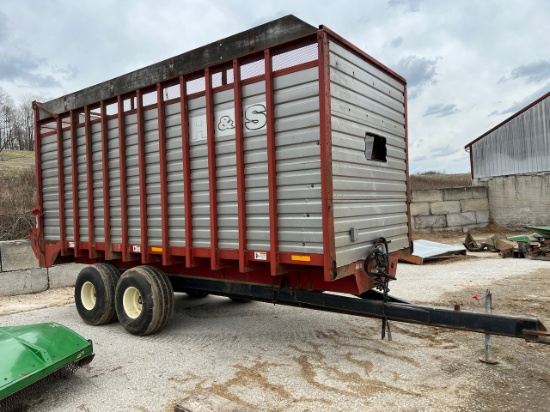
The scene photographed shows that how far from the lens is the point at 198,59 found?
16.6 ft

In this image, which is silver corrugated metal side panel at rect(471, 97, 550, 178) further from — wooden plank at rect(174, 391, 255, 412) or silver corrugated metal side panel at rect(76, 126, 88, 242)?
wooden plank at rect(174, 391, 255, 412)

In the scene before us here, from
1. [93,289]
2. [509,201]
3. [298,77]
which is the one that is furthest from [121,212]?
[509,201]

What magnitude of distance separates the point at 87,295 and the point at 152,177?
2.44m

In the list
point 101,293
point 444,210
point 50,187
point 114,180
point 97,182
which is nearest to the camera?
point 114,180

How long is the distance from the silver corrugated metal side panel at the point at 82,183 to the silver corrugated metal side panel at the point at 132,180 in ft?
Result: 3.54

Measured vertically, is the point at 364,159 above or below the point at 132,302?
above

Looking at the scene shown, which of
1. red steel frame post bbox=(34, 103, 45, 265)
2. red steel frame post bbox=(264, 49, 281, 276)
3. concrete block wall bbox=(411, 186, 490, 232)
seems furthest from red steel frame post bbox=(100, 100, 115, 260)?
concrete block wall bbox=(411, 186, 490, 232)

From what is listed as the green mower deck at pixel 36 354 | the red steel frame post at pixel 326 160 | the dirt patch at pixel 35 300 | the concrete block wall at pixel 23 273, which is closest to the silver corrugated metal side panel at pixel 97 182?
the green mower deck at pixel 36 354

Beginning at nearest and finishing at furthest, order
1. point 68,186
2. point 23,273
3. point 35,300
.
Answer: point 68,186, point 35,300, point 23,273

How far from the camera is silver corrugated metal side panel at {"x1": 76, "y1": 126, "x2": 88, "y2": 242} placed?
21.3 feet

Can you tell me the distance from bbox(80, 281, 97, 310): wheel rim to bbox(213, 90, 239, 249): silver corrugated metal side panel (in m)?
2.89

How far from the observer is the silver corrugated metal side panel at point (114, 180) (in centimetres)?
598

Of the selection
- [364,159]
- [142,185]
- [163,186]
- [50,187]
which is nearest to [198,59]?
[163,186]

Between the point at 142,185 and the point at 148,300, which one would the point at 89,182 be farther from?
the point at 148,300
